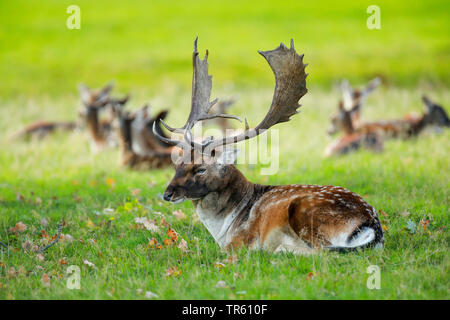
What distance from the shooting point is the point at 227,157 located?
20.3 feet

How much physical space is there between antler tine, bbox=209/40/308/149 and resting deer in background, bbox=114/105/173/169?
15.9 feet

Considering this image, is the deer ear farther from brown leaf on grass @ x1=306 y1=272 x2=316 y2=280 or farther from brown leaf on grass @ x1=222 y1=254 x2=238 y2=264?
brown leaf on grass @ x1=306 y1=272 x2=316 y2=280

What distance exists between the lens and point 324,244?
18.0 feet

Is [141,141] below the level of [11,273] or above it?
above

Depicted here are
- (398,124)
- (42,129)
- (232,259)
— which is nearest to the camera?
(232,259)

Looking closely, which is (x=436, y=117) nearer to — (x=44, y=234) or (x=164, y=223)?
(x=164, y=223)

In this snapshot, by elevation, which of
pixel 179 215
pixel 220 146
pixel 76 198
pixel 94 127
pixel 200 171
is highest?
pixel 94 127

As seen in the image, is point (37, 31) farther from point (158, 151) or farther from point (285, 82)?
point (285, 82)

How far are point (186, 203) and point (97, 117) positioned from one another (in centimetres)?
788

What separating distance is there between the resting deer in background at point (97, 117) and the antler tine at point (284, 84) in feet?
25.9

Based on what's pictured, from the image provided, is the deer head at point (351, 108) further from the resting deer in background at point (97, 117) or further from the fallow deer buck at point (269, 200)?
the fallow deer buck at point (269, 200)

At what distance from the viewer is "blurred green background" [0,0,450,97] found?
2698 centimetres

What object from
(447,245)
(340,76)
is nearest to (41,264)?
(447,245)


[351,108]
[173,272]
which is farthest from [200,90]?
[351,108]
